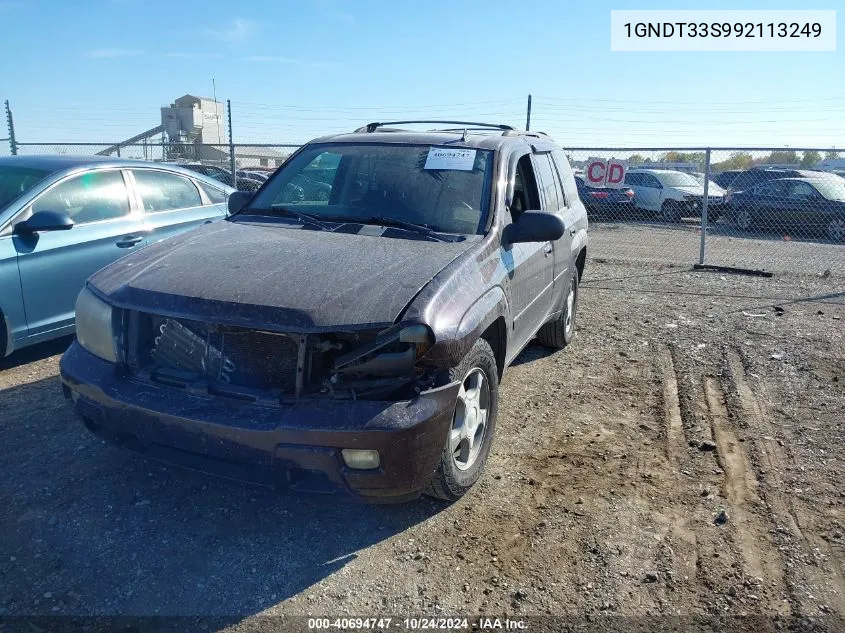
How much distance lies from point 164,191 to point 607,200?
14105mm

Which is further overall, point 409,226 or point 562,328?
point 562,328

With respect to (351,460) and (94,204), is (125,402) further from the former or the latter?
(94,204)

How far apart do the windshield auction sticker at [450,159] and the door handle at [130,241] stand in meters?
2.92

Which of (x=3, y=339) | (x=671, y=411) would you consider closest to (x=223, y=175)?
(x=3, y=339)

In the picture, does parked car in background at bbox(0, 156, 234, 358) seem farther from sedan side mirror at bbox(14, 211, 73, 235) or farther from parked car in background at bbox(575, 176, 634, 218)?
parked car in background at bbox(575, 176, 634, 218)

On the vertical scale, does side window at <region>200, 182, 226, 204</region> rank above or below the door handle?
above

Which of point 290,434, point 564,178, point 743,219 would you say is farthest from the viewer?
point 743,219

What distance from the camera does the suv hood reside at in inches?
114

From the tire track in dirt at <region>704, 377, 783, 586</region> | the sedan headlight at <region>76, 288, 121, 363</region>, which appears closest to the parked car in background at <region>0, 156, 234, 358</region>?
the sedan headlight at <region>76, 288, 121, 363</region>

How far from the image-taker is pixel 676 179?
64.3 ft

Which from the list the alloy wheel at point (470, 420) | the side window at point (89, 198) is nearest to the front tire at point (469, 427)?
the alloy wheel at point (470, 420)

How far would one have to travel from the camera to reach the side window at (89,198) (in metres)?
5.50

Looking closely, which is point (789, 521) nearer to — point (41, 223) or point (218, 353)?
point (218, 353)

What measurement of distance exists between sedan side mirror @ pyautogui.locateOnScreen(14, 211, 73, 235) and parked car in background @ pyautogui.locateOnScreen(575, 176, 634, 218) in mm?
14470
